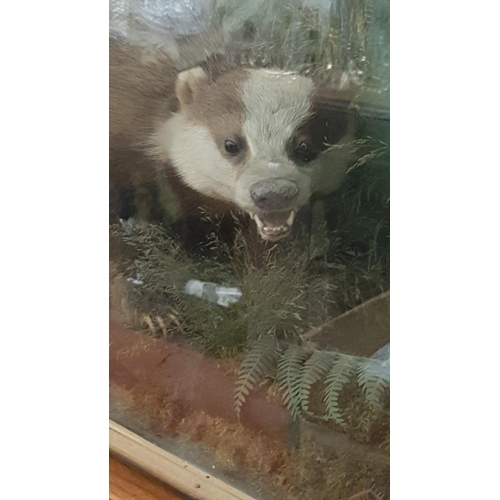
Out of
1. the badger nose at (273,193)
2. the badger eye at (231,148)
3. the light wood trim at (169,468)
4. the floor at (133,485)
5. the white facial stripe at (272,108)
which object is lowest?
the floor at (133,485)

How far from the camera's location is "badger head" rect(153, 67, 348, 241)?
93cm

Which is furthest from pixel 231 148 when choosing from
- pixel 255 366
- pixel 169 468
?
pixel 169 468

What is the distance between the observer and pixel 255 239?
97 centimetres

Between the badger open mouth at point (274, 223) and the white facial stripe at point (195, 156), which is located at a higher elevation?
the white facial stripe at point (195, 156)

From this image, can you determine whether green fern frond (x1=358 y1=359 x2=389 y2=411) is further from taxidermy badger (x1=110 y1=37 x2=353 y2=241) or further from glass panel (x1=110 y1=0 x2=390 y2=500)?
taxidermy badger (x1=110 y1=37 x2=353 y2=241)

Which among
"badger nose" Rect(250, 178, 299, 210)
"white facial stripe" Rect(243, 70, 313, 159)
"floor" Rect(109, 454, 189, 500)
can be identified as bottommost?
"floor" Rect(109, 454, 189, 500)

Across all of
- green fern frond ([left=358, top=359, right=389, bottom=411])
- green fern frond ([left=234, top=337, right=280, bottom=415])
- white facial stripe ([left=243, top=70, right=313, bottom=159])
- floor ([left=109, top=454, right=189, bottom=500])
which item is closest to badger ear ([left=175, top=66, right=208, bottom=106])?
white facial stripe ([left=243, top=70, right=313, bottom=159])

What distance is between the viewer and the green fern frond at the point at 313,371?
0.92 meters

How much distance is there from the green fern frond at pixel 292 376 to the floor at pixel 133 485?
0.30 m

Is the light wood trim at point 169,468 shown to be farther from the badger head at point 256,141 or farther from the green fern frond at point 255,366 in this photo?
the badger head at point 256,141

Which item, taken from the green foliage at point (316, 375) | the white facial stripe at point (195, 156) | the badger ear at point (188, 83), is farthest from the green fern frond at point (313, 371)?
the badger ear at point (188, 83)

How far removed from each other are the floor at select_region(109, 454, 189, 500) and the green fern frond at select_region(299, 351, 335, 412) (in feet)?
1.08

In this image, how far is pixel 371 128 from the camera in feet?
2.94
